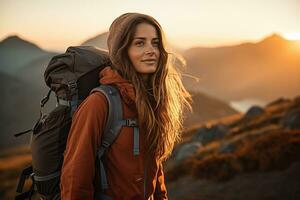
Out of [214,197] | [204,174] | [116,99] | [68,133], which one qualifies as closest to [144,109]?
[116,99]

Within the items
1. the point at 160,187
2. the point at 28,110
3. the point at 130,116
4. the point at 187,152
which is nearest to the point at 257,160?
the point at 187,152

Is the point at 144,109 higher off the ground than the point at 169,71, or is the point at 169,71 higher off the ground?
the point at 169,71

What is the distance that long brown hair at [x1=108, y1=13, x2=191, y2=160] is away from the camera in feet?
9.35

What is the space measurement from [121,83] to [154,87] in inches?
15.6

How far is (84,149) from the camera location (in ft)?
8.24

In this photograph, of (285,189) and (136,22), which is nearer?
(136,22)

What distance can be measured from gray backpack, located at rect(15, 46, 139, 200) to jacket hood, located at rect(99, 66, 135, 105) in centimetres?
6

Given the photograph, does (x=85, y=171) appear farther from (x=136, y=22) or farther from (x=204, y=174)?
(x=204, y=174)

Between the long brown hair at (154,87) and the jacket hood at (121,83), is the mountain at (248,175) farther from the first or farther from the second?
the jacket hood at (121,83)

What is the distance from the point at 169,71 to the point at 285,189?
28.2 ft

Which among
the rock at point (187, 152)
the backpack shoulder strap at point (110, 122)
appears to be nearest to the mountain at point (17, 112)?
the rock at point (187, 152)

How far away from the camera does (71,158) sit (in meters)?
2.56

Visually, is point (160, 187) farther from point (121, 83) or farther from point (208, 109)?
point (208, 109)

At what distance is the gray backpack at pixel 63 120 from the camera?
8.66 ft
